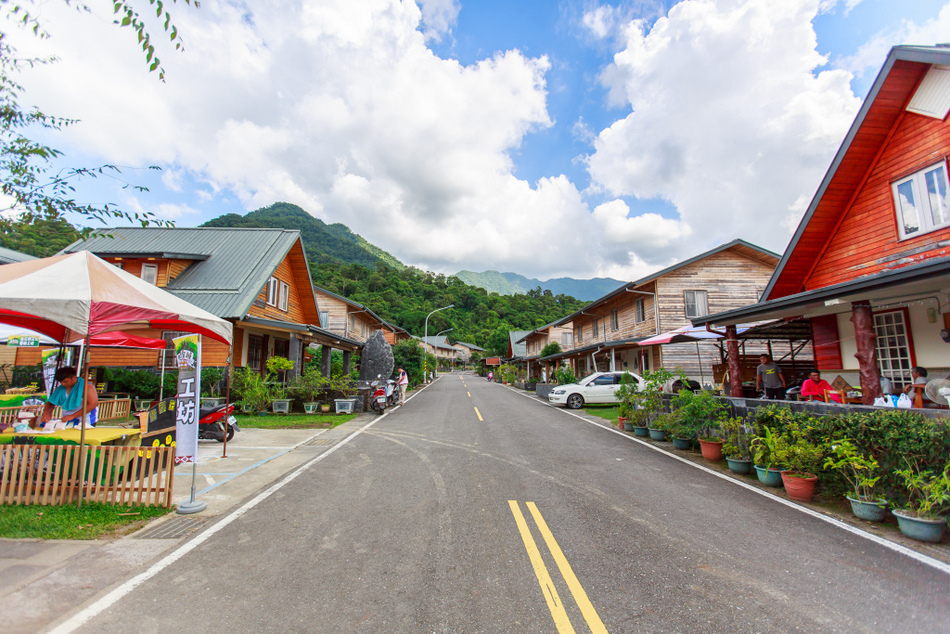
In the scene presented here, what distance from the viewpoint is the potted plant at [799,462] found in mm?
6004

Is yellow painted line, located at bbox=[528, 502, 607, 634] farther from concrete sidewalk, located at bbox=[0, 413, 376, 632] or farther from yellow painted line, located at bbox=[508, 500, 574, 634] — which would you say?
concrete sidewalk, located at bbox=[0, 413, 376, 632]

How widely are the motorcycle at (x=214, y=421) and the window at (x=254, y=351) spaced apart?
32.2 ft

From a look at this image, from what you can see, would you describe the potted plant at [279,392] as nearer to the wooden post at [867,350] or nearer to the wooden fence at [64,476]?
the wooden fence at [64,476]

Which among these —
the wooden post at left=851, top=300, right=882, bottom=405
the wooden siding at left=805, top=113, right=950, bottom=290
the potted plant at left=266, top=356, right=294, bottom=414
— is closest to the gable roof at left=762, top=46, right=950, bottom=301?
the wooden siding at left=805, top=113, right=950, bottom=290

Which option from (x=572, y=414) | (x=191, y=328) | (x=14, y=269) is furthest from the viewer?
(x=572, y=414)

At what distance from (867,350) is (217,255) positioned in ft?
80.4

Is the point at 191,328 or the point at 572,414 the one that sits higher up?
the point at 191,328

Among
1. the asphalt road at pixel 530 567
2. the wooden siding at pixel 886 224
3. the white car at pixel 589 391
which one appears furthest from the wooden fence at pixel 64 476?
the white car at pixel 589 391

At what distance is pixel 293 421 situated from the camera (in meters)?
13.9

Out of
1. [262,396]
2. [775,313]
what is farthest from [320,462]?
[775,313]

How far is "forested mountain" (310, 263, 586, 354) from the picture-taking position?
73.1 m

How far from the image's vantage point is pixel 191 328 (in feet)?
23.2

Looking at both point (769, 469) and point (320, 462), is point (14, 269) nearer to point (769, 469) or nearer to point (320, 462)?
point (320, 462)

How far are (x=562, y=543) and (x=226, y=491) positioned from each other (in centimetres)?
504
